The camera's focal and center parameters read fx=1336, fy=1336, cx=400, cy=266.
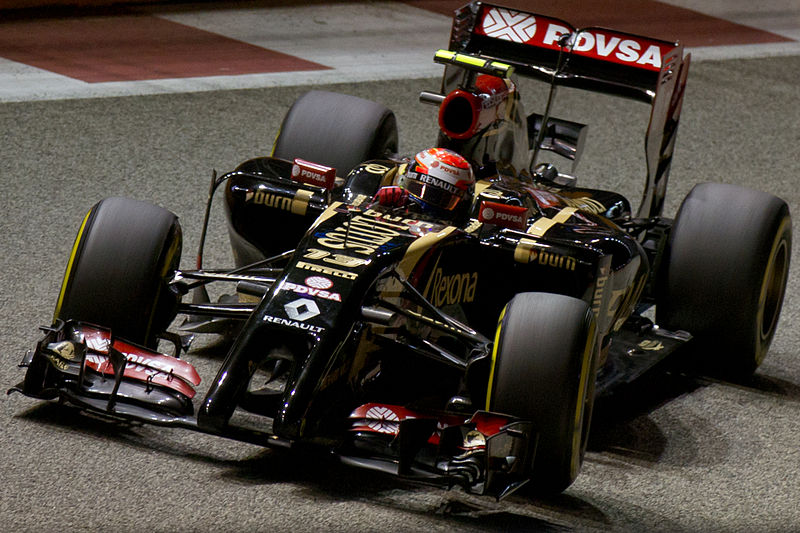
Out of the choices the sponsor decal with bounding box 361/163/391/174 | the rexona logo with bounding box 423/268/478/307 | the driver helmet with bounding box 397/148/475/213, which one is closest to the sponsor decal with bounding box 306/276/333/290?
the rexona logo with bounding box 423/268/478/307

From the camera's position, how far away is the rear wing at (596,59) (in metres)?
5.13

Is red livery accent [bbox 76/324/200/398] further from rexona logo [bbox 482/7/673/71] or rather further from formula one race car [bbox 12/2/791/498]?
rexona logo [bbox 482/7/673/71]

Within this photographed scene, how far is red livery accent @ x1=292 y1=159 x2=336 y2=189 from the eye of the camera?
14.1 feet

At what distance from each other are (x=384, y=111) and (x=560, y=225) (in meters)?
1.28

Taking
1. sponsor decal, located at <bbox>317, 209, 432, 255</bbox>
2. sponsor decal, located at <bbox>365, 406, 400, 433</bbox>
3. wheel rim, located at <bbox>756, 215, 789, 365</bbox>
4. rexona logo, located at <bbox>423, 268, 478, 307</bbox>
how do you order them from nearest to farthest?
sponsor decal, located at <bbox>365, 406, 400, 433</bbox>
sponsor decal, located at <bbox>317, 209, 432, 255</bbox>
rexona logo, located at <bbox>423, 268, 478, 307</bbox>
wheel rim, located at <bbox>756, 215, 789, 365</bbox>

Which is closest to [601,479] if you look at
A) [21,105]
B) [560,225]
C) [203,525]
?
[560,225]

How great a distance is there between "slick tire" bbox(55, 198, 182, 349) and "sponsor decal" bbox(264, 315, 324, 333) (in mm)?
532

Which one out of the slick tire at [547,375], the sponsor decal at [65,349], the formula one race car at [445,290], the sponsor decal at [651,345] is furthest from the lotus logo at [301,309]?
the sponsor decal at [651,345]

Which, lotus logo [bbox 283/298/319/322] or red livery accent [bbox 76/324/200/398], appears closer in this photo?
lotus logo [bbox 283/298/319/322]

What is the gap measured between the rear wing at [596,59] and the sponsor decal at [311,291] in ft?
5.76

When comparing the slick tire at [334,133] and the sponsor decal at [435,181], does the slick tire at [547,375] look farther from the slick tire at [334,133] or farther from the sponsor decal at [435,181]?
the slick tire at [334,133]

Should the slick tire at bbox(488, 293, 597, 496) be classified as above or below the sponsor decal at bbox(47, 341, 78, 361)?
above

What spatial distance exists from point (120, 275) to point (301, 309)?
63 cm

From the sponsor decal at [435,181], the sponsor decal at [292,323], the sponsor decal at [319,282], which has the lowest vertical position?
the sponsor decal at [292,323]
